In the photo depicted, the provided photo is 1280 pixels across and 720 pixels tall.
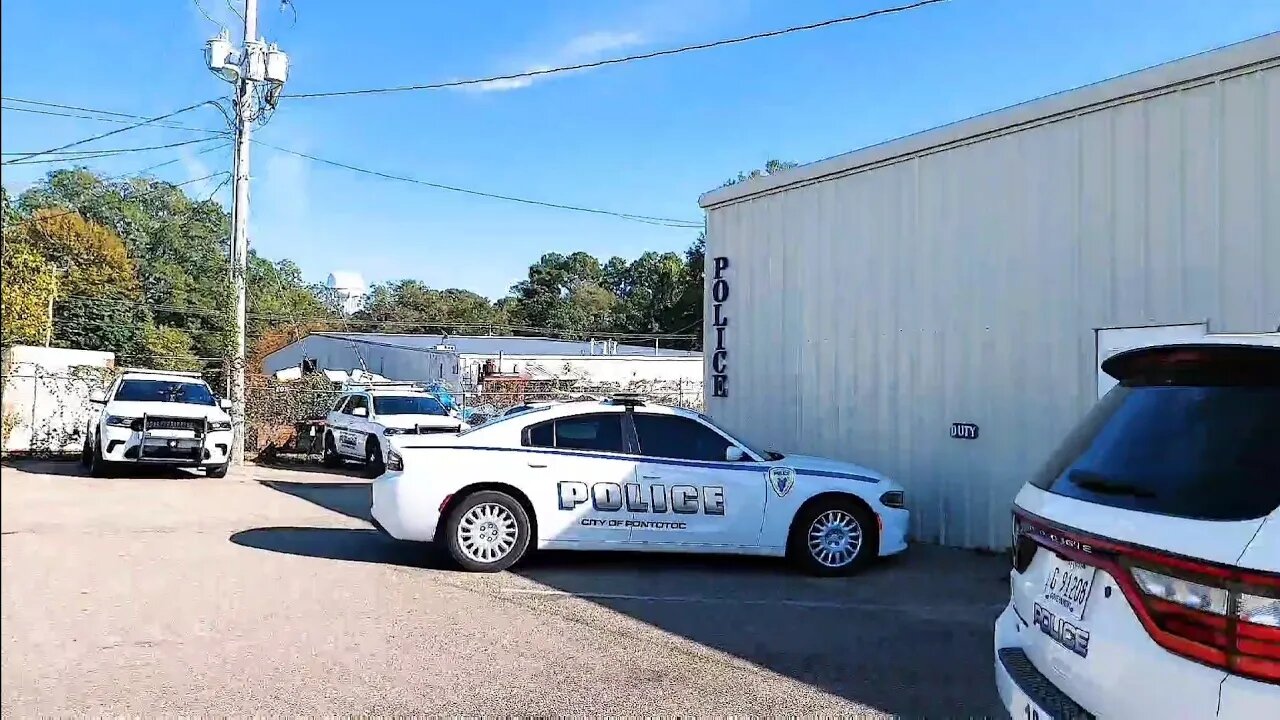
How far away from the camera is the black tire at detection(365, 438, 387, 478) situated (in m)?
18.6

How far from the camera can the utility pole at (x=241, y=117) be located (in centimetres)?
2081

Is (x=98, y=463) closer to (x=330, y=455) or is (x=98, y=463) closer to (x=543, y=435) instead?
(x=330, y=455)

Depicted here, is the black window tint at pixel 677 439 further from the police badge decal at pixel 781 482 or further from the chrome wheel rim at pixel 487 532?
the chrome wheel rim at pixel 487 532

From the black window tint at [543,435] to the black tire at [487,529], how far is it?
56 cm

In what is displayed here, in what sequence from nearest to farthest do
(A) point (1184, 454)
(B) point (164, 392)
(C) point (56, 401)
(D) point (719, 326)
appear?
(A) point (1184, 454), (D) point (719, 326), (B) point (164, 392), (C) point (56, 401)

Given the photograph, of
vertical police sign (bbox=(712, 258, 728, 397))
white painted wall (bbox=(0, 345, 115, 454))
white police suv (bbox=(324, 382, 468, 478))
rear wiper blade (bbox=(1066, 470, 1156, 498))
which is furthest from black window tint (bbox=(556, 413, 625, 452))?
white painted wall (bbox=(0, 345, 115, 454))

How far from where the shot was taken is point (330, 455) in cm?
2098

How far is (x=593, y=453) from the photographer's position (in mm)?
9453

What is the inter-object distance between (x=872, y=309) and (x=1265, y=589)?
9962 millimetres

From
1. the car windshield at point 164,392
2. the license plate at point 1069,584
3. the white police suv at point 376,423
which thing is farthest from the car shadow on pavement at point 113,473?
the license plate at point 1069,584

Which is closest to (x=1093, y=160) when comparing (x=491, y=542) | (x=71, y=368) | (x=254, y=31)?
(x=491, y=542)

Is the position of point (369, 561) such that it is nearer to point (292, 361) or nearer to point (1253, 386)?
point (1253, 386)

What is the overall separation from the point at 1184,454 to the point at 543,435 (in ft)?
22.3

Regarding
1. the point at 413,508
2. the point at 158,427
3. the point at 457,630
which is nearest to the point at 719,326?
the point at 413,508
